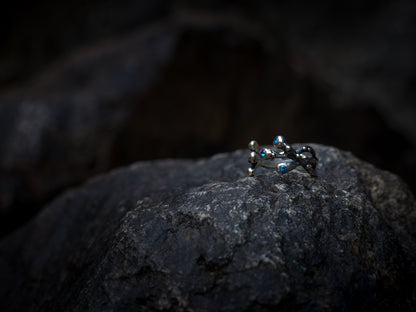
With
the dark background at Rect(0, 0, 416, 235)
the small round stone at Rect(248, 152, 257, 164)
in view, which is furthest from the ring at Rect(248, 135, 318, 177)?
the dark background at Rect(0, 0, 416, 235)

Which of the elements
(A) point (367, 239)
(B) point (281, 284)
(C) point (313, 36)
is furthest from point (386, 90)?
(B) point (281, 284)

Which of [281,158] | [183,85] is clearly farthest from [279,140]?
[183,85]

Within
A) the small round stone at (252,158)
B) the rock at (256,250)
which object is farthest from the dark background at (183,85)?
the small round stone at (252,158)

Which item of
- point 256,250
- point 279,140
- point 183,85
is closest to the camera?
point 256,250

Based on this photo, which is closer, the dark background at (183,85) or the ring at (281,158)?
the ring at (281,158)

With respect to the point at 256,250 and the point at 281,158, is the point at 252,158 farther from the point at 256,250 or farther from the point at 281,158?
the point at 256,250

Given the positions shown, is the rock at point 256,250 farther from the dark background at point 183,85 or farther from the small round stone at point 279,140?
the dark background at point 183,85
